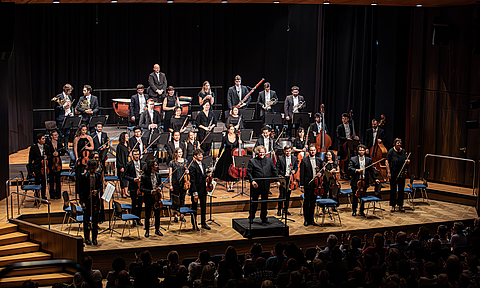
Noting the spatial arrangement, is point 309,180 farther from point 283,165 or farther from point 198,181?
point 198,181

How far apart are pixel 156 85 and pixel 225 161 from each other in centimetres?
300

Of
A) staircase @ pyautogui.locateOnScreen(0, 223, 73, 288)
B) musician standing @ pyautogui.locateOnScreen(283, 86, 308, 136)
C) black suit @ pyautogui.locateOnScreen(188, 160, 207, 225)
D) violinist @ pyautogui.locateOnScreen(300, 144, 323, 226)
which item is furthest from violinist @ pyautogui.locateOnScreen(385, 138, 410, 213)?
staircase @ pyautogui.locateOnScreen(0, 223, 73, 288)

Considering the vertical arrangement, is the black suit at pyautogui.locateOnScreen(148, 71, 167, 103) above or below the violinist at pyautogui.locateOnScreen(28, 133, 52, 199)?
above

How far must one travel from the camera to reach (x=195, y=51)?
15227 millimetres

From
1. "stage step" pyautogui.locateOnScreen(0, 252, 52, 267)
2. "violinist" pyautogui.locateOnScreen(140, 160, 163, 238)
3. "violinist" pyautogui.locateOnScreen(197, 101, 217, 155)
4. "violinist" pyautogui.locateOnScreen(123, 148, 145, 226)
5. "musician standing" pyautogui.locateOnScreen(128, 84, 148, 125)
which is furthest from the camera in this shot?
"musician standing" pyautogui.locateOnScreen(128, 84, 148, 125)

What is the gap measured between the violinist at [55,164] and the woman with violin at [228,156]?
2924 mm

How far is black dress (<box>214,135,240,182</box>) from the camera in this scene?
1032cm

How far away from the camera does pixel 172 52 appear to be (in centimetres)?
1506

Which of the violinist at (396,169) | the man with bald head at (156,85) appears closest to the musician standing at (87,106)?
the man with bald head at (156,85)

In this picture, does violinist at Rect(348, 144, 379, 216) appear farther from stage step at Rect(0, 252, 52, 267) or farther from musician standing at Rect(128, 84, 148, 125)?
stage step at Rect(0, 252, 52, 267)

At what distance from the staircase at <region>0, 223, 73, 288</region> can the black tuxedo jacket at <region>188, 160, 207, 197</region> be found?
228 cm

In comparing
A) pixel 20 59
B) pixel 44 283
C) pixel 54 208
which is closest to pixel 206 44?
pixel 20 59

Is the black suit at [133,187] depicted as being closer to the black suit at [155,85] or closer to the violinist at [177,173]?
the violinist at [177,173]

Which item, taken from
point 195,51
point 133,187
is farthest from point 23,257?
point 195,51
